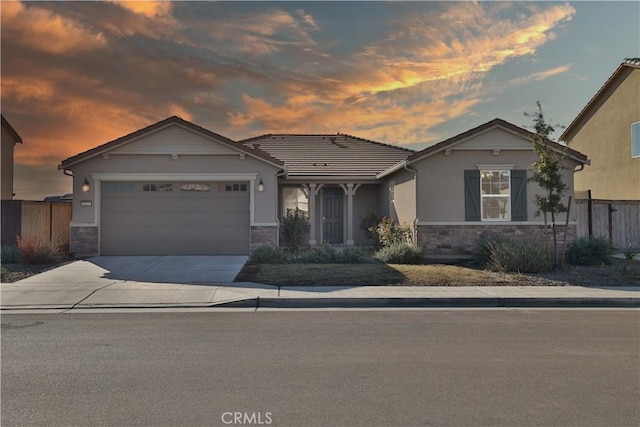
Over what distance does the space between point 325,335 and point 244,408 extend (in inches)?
106

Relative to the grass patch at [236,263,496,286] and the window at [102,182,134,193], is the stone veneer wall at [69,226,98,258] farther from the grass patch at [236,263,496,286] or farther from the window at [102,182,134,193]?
the grass patch at [236,263,496,286]

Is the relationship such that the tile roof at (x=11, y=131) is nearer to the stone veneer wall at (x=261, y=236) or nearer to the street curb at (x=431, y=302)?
the stone veneer wall at (x=261, y=236)

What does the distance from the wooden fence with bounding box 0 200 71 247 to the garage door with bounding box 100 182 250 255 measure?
2.65 meters

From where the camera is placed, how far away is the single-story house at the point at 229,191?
50.5ft

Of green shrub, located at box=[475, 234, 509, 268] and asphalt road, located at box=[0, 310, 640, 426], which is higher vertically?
green shrub, located at box=[475, 234, 509, 268]

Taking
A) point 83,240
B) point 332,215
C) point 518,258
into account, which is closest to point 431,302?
point 518,258

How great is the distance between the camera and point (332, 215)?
2023 centimetres

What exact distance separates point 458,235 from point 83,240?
1272cm

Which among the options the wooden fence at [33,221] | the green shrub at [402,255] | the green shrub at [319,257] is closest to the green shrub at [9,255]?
the wooden fence at [33,221]

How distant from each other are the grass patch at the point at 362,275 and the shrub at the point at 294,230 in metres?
4.13

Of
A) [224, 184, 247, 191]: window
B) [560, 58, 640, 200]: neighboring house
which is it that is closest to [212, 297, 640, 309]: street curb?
[224, 184, 247, 191]: window

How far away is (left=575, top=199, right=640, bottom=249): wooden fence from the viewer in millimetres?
17844

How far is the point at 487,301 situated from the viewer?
363 inches

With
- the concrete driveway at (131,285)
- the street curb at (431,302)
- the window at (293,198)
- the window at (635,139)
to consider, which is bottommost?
the street curb at (431,302)
